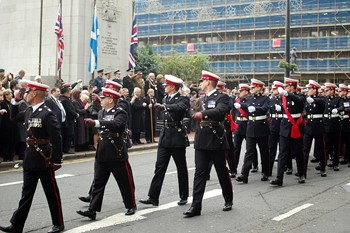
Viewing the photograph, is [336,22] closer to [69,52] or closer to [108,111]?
[69,52]

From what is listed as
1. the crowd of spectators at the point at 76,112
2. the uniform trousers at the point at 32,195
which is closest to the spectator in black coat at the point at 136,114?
the crowd of spectators at the point at 76,112

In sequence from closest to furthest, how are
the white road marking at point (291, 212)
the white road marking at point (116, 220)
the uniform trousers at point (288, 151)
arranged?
the white road marking at point (116, 220) → the white road marking at point (291, 212) → the uniform trousers at point (288, 151)

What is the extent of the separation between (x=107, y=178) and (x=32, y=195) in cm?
122

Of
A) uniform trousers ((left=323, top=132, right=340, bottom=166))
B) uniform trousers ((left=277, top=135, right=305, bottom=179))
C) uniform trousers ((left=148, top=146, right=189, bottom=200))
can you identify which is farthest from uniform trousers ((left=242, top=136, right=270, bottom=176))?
uniform trousers ((left=323, top=132, right=340, bottom=166))

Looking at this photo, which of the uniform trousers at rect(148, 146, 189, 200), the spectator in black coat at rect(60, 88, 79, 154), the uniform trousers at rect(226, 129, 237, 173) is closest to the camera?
the uniform trousers at rect(148, 146, 189, 200)

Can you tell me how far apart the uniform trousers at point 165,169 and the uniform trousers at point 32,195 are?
197cm

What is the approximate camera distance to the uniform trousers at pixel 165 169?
26.1 feet

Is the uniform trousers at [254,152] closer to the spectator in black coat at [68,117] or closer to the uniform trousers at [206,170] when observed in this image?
the uniform trousers at [206,170]

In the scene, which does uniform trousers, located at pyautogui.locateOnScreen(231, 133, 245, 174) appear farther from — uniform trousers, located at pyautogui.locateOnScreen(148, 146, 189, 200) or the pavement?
the pavement

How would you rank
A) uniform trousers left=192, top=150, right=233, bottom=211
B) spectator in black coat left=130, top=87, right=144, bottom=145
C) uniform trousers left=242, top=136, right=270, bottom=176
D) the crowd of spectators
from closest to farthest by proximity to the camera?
uniform trousers left=192, top=150, right=233, bottom=211 → uniform trousers left=242, top=136, right=270, bottom=176 → the crowd of spectators → spectator in black coat left=130, top=87, right=144, bottom=145

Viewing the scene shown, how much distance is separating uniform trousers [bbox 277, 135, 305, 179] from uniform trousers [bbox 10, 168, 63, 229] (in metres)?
5.12

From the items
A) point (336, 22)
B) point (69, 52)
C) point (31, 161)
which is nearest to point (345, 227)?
point (31, 161)

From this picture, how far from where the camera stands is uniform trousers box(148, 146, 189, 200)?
7.96m

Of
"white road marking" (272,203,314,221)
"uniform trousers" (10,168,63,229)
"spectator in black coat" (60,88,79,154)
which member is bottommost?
"white road marking" (272,203,314,221)
